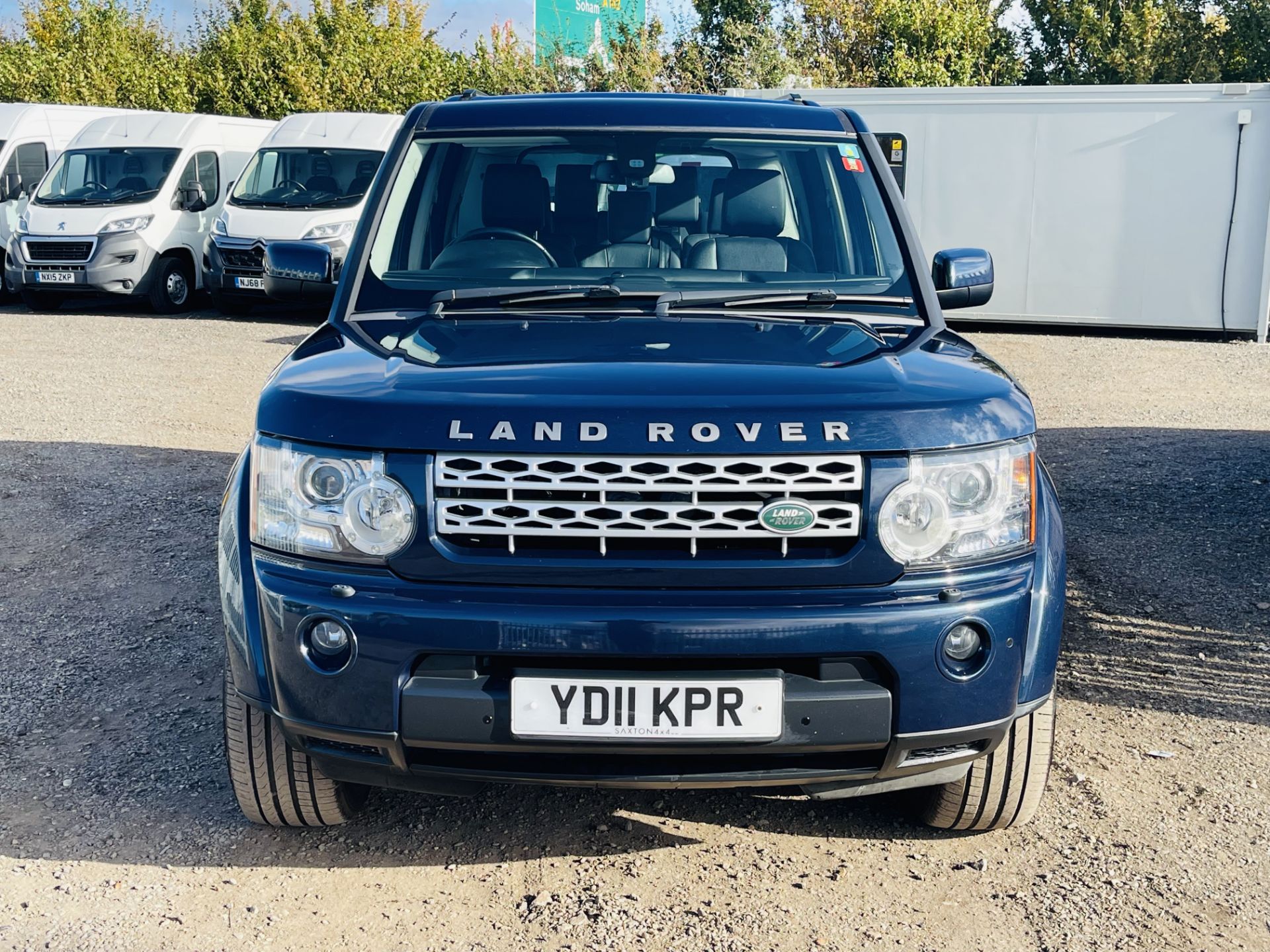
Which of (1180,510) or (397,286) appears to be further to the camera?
(1180,510)

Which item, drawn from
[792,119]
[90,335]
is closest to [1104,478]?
[792,119]

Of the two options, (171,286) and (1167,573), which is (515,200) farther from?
(171,286)

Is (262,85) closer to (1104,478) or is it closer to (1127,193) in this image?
(1127,193)

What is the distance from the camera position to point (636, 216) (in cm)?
404

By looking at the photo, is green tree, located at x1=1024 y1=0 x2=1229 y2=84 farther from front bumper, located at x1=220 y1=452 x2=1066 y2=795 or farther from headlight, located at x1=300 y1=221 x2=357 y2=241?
front bumper, located at x1=220 y1=452 x2=1066 y2=795

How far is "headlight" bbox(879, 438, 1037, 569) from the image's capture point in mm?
2791

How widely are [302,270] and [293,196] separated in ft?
40.4

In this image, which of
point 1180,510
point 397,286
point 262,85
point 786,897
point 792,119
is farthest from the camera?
point 262,85

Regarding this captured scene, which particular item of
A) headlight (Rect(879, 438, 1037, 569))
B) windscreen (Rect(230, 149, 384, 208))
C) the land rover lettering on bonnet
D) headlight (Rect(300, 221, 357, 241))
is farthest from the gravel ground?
windscreen (Rect(230, 149, 384, 208))

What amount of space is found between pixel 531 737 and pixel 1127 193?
14020 millimetres

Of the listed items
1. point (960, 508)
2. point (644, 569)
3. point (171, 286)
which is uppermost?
point (960, 508)

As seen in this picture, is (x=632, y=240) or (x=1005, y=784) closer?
(x=1005, y=784)

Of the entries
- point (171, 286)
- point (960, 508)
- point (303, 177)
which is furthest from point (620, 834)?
point (171, 286)

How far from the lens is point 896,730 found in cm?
281
